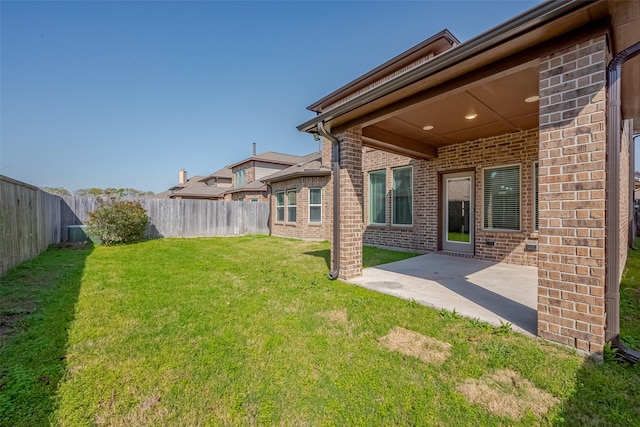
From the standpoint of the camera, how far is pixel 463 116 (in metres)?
5.21

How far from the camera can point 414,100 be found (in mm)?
3918

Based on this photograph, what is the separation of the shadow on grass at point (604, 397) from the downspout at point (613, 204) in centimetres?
28

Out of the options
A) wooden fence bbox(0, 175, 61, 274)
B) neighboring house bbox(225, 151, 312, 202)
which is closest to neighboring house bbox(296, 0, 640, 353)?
wooden fence bbox(0, 175, 61, 274)

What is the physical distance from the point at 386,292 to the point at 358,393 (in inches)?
97.3

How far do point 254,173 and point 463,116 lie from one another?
17666mm

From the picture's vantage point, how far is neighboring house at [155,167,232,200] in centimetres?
2341

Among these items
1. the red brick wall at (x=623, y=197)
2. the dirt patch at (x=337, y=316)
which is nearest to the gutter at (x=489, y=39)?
the dirt patch at (x=337, y=316)

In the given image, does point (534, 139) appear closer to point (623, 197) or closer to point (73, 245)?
point (623, 197)

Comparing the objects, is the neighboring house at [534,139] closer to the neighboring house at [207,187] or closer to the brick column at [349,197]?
the brick column at [349,197]

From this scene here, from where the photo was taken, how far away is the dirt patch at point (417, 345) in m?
2.59

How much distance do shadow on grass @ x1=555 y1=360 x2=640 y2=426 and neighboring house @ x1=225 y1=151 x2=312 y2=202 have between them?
55.6ft

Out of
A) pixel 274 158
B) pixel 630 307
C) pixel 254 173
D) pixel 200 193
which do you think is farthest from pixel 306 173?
pixel 200 193

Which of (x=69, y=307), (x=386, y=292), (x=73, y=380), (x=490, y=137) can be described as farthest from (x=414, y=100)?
(x=69, y=307)

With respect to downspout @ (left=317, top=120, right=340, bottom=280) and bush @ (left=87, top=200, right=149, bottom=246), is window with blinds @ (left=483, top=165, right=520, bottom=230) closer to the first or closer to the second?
downspout @ (left=317, top=120, right=340, bottom=280)
